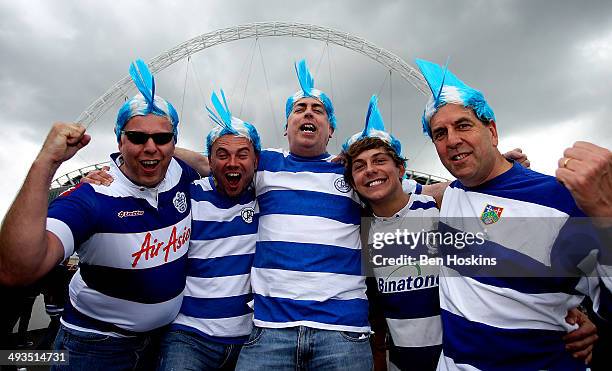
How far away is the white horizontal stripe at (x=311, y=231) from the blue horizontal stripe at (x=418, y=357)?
2.62ft

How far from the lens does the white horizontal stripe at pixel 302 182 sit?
2941 millimetres

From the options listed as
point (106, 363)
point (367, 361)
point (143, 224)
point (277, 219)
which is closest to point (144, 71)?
point (143, 224)

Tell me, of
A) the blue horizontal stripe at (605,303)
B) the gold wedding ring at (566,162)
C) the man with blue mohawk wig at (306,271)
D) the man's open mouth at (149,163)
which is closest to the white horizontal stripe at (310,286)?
the man with blue mohawk wig at (306,271)

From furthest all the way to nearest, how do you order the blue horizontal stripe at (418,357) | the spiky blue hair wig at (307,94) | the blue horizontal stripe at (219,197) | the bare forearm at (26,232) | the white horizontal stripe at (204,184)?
the spiky blue hair wig at (307,94)
the white horizontal stripe at (204,184)
the blue horizontal stripe at (219,197)
the blue horizontal stripe at (418,357)
the bare forearm at (26,232)

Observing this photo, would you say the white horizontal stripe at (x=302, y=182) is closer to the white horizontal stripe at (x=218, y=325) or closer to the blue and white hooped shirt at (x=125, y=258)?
the blue and white hooped shirt at (x=125, y=258)

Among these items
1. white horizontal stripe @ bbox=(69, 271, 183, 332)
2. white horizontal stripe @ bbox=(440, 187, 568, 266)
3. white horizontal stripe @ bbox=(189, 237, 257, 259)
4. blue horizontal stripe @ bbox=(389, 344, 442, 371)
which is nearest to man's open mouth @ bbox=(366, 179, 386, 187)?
white horizontal stripe @ bbox=(440, 187, 568, 266)

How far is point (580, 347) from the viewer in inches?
77.9

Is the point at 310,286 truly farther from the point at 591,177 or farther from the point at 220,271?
the point at 591,177

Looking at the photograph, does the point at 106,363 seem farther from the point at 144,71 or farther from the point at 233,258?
the point at 144,71

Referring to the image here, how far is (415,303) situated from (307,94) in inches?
80.2

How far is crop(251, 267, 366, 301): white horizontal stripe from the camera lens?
2.57 meters

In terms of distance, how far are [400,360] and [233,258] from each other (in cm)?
Result: 147

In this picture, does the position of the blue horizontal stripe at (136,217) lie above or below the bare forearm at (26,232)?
above

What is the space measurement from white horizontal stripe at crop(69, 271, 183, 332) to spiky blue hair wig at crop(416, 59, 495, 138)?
7.50 feet
